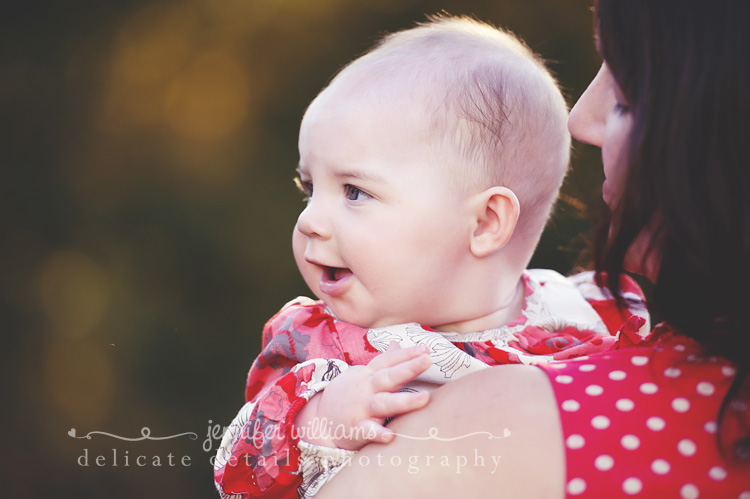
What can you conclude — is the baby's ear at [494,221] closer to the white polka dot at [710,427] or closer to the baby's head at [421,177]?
the baby's head at [421,177]

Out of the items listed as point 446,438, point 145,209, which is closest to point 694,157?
point 446,438

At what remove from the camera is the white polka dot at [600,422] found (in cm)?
110

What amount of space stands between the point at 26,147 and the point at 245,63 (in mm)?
1218

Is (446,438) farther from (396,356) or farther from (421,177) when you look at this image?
(421,177)

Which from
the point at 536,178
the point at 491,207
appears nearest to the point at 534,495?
the point at 491,207

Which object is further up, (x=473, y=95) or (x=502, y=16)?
(x=502, y=16)

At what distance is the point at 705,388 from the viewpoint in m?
1.11

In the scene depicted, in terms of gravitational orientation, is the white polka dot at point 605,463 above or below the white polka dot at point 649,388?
below

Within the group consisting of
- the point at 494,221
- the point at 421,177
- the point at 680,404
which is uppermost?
the point at 421,177

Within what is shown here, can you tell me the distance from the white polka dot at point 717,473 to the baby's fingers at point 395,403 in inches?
16.6

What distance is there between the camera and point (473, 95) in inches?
63.8

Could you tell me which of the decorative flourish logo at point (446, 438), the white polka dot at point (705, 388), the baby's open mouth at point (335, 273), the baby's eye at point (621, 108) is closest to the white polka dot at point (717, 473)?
the white polka dot at point (705, 388)

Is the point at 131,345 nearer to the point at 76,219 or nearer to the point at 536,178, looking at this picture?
the point at 76,219

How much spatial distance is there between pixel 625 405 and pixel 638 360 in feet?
0.30
